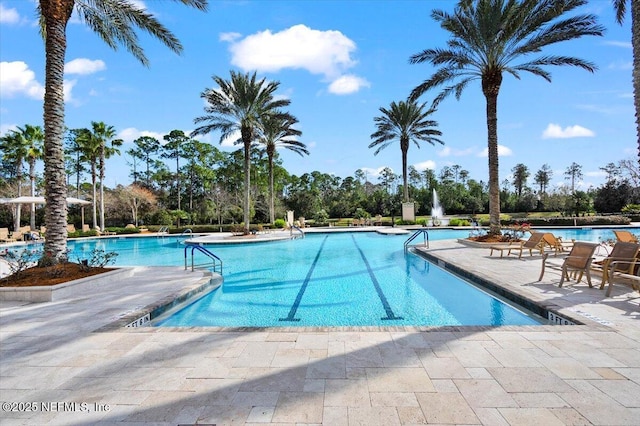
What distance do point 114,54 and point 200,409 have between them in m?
11.5

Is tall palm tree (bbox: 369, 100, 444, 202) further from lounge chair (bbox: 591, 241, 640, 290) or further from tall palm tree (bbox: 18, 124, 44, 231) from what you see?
tall palm tree (bbox: 18, 124, 44, 231)

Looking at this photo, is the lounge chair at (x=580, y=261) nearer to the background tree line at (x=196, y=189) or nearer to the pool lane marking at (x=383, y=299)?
the pool lane marking at (x=383, y=299)

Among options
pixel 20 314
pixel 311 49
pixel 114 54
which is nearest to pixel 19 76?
pixel 114 54

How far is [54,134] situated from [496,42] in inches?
573

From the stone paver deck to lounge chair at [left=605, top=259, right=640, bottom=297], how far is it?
24.2 inches

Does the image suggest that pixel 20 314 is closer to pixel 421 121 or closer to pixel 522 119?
pixel 522 119

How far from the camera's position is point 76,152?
38250mm

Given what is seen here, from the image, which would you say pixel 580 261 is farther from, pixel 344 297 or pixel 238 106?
pixel 238 106

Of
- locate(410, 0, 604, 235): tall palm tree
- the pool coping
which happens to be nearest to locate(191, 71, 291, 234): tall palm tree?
locate(410, 0, 604, 235): tall palm tree

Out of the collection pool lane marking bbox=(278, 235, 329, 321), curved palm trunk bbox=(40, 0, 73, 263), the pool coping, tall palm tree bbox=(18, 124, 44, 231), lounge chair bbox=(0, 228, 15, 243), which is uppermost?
tall palm tree bbox=(18, 124, 44, 231)

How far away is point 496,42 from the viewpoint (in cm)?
1318

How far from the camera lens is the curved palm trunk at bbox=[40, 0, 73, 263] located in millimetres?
7523

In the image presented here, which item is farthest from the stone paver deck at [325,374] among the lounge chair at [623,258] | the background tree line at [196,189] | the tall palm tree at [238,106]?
the background tree line at [196,189]

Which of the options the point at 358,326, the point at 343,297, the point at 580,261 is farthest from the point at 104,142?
the point at 580,261
